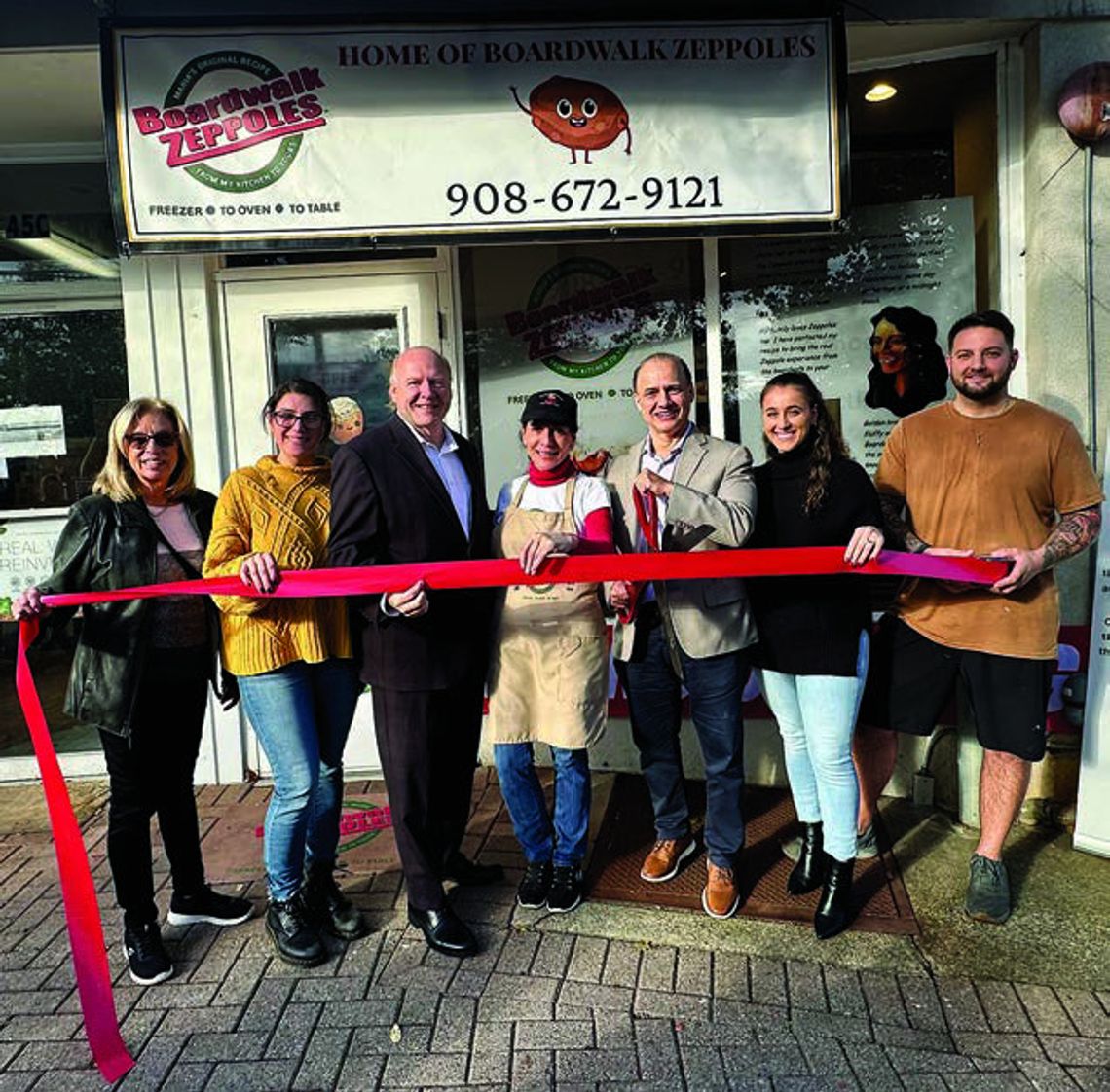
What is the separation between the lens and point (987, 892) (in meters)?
3.23

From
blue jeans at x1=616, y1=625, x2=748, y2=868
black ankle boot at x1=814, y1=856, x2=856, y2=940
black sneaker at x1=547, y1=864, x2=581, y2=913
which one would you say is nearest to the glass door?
black sneaker at x1=547, y1=864, x2=581, y2=913

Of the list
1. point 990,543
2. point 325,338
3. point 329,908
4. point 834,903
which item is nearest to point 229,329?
point 325,338

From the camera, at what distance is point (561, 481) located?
3.04 metres

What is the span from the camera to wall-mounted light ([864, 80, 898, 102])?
435 cm

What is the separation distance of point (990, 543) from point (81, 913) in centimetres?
324

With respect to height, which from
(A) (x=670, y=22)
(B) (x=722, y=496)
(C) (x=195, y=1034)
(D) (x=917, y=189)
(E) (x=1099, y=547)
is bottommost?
(C) (x=195, y=1034)

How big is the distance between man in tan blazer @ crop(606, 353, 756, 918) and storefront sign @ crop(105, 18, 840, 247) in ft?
3.70

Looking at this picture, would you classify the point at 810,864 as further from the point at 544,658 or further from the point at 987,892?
the point at 544,658

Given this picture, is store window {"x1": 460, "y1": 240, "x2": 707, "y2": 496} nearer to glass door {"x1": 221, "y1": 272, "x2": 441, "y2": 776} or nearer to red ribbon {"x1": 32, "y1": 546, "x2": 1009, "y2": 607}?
glass door {"x1": 221, "y1": 272, "x2": 441, "y2": 776}

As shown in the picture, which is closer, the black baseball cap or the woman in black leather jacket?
the woman in black leather jacket

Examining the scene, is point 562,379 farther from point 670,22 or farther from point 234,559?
point 234,559

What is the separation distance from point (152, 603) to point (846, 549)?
2.26 meters

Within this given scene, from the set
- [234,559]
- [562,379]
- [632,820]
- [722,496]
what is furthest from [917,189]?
[234,559]

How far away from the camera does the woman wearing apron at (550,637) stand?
2975 mm
